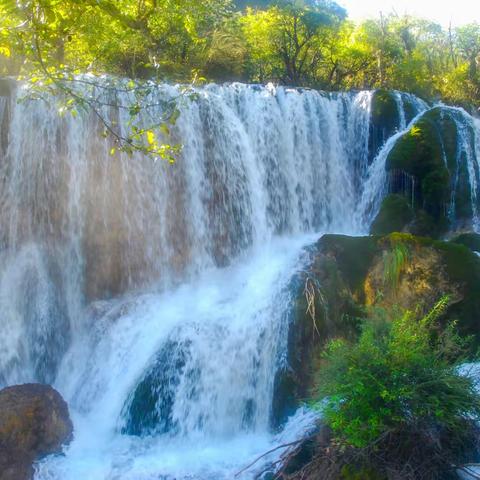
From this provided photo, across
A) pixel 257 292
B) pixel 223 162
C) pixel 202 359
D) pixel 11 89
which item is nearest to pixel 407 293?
pixel 257 292

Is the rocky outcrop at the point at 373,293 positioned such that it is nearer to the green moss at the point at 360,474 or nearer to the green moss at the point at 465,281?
the green moss at the point at 465,281

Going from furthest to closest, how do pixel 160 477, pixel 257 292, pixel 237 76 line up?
pixel 237 76 < pixel 257 292 < pixel 160 477

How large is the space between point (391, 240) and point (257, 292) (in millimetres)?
2321

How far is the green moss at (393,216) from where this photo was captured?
38.9 ft

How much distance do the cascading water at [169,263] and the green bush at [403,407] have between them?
219 cm

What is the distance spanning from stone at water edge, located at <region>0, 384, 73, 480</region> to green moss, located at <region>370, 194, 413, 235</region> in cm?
695

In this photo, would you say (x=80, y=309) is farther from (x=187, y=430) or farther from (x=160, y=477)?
(x=160, y=477)

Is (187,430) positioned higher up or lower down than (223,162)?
lower down

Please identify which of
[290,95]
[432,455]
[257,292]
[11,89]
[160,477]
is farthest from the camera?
[290,95]

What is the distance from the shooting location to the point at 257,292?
32.0 ft

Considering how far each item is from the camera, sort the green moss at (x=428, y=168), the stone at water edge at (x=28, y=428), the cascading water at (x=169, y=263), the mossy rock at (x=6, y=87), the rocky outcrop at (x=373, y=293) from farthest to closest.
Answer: the green moss at (x=428, y=168)
the mossy rock at (x=6, y=87)
the rocky outcrop at (x=373, y=293)
the cascading water at (x=169, y=263)
the stone at water edge at (x=28, y=428)

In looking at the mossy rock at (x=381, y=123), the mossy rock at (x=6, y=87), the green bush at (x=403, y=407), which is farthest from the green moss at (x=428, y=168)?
the mossy rock at (x=6, y=87)

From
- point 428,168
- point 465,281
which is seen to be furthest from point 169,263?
point 428,168

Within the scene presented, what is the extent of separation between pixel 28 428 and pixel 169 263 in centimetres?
441
